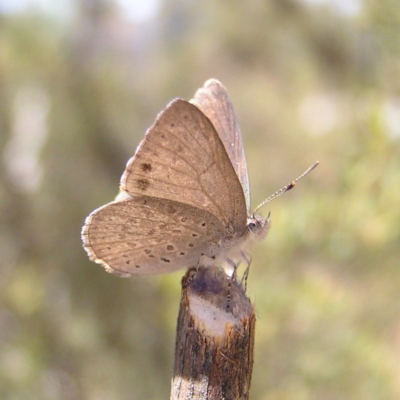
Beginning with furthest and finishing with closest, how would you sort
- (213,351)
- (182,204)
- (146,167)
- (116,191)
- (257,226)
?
(116,191), (257,226), (182,204), (146,167), (213,351)

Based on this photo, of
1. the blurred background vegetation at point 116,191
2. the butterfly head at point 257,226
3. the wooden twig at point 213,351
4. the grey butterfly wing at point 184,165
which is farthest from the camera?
the blurred background vegetation at point 116,191

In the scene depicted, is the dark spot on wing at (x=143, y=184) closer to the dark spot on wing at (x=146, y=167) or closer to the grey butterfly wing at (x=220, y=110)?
the dark spot on wing at (x=146, y=167)

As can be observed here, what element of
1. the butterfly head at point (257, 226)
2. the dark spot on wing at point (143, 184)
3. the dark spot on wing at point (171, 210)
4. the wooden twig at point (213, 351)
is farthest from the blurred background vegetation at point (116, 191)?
the wooden twig at point (213, 351)

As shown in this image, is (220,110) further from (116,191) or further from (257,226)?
(116,191)

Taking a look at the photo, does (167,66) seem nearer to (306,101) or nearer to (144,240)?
(306,101)

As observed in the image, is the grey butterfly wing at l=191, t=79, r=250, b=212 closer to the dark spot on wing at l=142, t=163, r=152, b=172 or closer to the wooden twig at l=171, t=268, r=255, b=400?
the dark spot on wing at l=142, t=163, r=152, b=172

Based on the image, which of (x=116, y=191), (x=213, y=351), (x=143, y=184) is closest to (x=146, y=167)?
(x=143, y=184)
